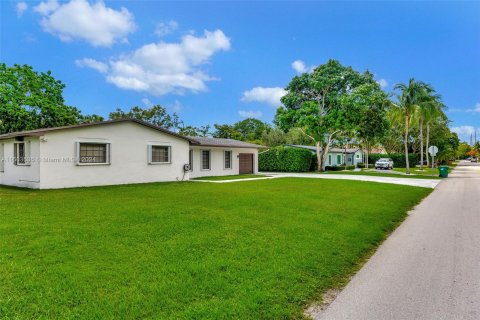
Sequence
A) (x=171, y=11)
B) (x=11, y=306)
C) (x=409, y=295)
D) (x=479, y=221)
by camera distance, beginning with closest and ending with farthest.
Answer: (x=11, y=306) < (x=409, y=295) < (x=479, y=221) < (x=171, y=11)

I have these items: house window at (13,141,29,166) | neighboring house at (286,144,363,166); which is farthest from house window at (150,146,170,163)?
neighboring house at (286,144,363,166)

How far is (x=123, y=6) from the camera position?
15.5m

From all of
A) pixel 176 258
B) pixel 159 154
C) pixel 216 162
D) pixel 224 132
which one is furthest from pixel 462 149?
pixel 176 258

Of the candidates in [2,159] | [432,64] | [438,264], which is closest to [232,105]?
[432,64]

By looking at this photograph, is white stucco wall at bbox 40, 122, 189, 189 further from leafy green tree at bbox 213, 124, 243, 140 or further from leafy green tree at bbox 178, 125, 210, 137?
leafy green tree at bbox 213, 124, 243, 140

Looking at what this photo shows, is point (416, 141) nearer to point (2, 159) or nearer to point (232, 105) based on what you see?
point (232, 105)

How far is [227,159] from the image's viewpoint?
954 inches

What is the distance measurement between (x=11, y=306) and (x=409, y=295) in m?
4.25

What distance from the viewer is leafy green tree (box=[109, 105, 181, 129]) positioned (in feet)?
150

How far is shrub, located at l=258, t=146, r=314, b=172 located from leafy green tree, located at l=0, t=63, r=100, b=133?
2099 cm

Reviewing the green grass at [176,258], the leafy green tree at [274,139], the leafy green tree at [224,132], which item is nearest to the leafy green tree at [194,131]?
the leafy green tree at [224,132]

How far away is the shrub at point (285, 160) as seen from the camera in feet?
99.3

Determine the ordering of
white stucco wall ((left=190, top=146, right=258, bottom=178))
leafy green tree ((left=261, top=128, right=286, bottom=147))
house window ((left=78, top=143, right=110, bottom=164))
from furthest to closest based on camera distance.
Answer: leafy green tree ((left=261, top=128, right=286, bottom=147))
white stucco wall ((left=190, top=146, right=258, bottom=178))
house window ((left=78, top=143, right=110, bottom=164))

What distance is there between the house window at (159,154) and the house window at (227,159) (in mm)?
6810
